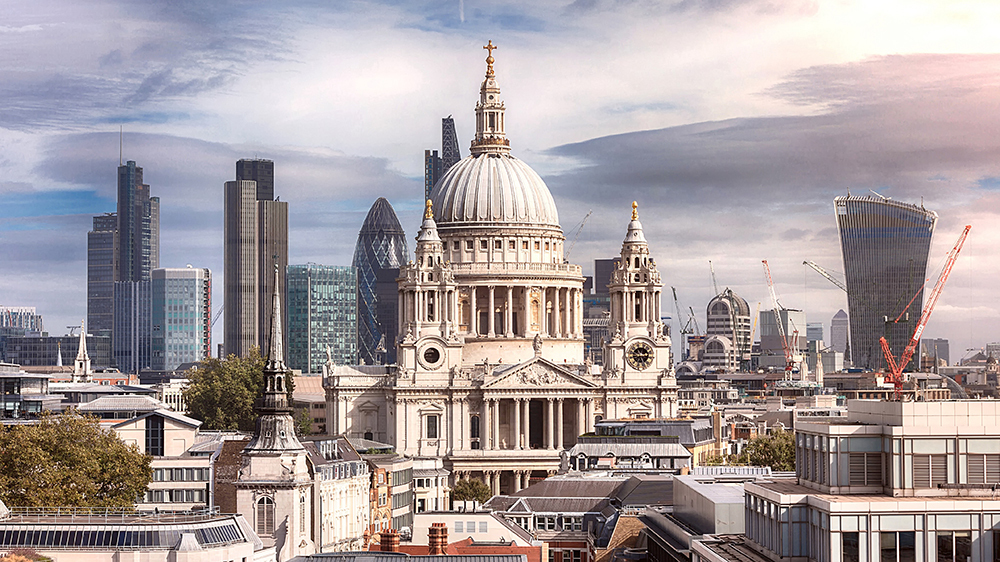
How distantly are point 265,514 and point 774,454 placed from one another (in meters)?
60.4

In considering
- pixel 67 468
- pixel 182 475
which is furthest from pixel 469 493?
pixel 67 468

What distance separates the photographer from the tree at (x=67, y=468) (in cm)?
12450

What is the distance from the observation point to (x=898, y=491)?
232ft

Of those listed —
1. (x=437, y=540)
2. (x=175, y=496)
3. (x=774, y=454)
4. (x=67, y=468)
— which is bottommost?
(x=175, y=496)

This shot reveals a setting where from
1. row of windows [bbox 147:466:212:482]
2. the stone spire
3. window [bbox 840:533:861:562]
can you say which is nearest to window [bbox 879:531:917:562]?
window [bbox 840:533:861:562]

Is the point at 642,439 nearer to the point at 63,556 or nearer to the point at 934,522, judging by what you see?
the point at 63,556

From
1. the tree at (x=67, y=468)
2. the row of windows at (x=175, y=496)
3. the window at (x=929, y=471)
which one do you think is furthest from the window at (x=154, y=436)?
the window at (x=929, y=471)

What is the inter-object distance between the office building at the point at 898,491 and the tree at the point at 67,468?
62.3 m

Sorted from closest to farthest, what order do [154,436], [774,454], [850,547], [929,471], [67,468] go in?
[850,547], [929,471], [67,468], [154,436], [774,454]

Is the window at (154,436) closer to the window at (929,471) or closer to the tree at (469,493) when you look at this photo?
the tree at (469,493)

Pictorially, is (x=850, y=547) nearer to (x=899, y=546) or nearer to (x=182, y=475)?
(x=899, y=546)

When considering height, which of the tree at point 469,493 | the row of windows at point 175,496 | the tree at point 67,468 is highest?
the tree at point 67,468

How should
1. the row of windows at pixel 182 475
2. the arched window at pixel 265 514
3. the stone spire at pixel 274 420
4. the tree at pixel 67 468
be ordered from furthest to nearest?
the row of windows at pixel 182 475, the stone spire at pixel 274 420, the arched window at pixel 265 514, the tree at pixel 67 468

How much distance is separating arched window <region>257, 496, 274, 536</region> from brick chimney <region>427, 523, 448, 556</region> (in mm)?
23104
